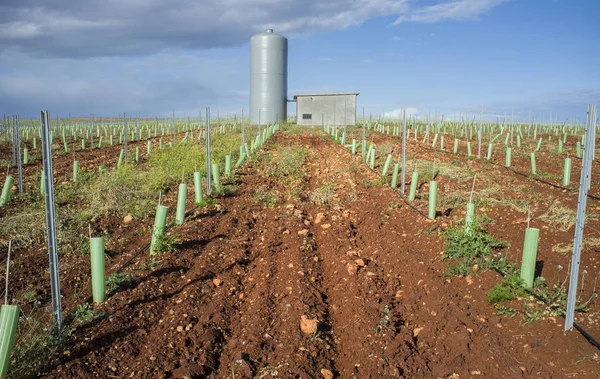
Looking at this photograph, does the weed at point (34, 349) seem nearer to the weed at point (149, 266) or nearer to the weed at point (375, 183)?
the weed at point (149, 266)

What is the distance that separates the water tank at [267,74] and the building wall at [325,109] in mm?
1867

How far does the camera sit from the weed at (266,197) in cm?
831

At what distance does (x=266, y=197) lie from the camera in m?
8.66

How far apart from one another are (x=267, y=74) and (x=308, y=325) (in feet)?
90.8

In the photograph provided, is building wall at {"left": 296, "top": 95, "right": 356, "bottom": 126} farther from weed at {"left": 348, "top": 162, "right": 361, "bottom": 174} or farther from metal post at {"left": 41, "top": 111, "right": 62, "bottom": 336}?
metal post at {"left": 41, "top": 111, "right": 62, "bottom": 336}

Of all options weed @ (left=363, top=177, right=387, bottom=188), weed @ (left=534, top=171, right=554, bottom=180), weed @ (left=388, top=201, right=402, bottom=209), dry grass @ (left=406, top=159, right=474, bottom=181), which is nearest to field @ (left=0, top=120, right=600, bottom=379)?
weed @ (left=388, top=201, right=402, bottom=209)

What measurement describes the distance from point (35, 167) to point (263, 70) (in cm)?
1908

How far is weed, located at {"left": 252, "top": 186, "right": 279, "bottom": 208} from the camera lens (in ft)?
27.3

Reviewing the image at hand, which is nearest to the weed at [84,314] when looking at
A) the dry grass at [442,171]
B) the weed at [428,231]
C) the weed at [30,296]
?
the weed at [30,296]

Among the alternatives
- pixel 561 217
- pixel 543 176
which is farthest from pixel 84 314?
pixel 543 176

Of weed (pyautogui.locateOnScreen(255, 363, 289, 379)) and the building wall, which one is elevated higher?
the building wall

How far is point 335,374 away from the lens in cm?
325

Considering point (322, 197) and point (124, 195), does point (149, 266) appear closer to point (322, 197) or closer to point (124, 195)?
point (124, 195)

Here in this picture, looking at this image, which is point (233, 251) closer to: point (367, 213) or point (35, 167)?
point (367, 213)
